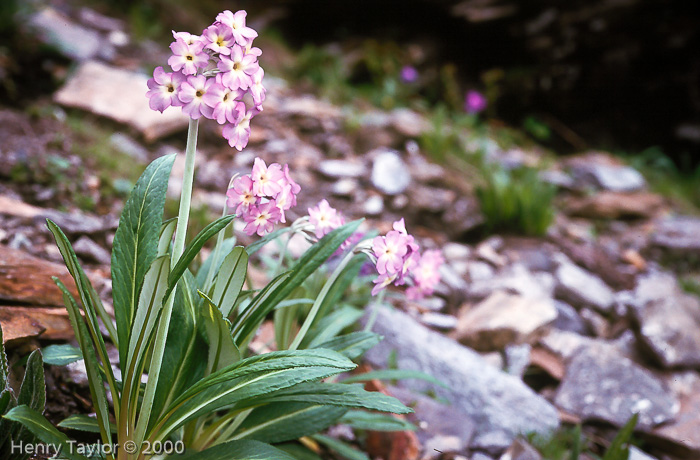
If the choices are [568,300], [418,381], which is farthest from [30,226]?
[568,300]

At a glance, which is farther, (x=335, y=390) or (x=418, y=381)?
(x=418, y=381)

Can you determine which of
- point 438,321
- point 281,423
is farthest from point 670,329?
point 281,423

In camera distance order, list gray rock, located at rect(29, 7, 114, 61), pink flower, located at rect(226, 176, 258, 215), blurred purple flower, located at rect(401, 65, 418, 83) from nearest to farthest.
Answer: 1. pink flower, located at rect(226, 176, 258, 215)
2. gray rock, located at rect(29, 7, 114, 61)
3. blurred purple flower, located at rect(401, 65, 418, 83)

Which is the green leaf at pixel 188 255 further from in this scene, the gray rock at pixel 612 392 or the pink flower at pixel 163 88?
the gray rock at pixel 612 392

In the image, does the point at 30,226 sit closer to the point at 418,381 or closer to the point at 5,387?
the point at 5,387

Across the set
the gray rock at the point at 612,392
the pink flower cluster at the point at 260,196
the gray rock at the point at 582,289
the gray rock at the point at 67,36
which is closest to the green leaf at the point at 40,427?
the pink flower cluster at the point at 260,196

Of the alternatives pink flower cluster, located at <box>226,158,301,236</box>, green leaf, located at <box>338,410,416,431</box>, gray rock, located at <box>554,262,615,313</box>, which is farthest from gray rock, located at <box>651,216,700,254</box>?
pink flower cluster, located at <box>226,158,301,236</box>

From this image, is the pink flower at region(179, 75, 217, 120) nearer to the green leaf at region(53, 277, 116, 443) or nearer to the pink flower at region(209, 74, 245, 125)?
the pink flower at region(209, 74, 245, 125)
